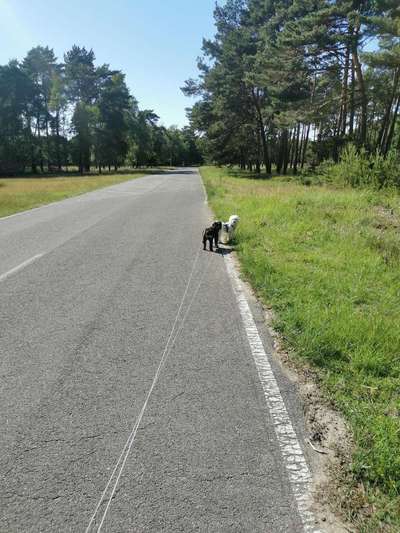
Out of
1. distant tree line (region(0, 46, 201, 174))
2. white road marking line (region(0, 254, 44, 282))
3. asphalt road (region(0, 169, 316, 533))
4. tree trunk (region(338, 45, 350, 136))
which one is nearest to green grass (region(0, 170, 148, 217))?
white road marking line (region(0, 254, 44, 282))

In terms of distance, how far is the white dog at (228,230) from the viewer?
8.28 meters

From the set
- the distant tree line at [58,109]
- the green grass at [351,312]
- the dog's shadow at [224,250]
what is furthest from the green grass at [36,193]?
the distant tree line at [58,109]

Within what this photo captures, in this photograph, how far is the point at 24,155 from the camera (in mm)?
55969

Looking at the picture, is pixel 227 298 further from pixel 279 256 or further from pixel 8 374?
pixel 8 374

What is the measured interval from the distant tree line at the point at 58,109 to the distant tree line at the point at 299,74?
18.9 meters

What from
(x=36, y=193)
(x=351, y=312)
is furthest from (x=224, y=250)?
(x=36, y=193)

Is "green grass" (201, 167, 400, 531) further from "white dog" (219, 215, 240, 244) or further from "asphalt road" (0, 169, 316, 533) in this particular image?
"asphalt road" (0, 169, 316, 533)

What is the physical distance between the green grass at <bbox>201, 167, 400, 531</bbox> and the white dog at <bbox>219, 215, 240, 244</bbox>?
0.27 meters

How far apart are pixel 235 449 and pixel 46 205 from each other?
53.4 ft

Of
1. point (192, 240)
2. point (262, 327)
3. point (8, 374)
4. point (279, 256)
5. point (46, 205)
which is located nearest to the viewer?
point (8, 374)

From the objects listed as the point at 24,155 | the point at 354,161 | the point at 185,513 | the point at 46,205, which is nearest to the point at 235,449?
the point at 185,513

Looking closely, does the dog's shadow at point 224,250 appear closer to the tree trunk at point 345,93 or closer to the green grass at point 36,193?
the green grass at point 36,193

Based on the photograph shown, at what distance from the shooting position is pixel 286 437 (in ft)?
8.02

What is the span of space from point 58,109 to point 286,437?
63.7 meters
